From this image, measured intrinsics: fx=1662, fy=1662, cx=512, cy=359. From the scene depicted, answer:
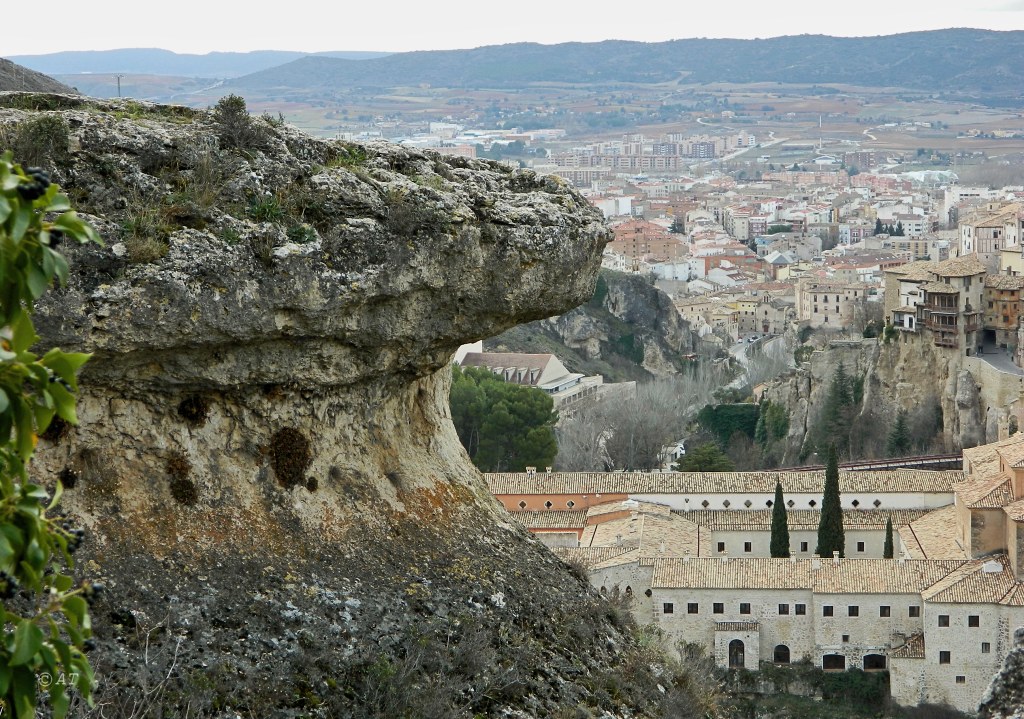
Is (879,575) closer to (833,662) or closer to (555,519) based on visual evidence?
(833,662)

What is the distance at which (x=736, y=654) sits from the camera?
108 feet

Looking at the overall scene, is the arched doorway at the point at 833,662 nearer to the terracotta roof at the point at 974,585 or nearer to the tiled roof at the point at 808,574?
the tiled roof at the point at 808,574

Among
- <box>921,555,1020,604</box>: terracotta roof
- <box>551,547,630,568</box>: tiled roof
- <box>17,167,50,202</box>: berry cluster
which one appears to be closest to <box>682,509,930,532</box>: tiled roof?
<box>551,547,630,568</box>: tiled roof

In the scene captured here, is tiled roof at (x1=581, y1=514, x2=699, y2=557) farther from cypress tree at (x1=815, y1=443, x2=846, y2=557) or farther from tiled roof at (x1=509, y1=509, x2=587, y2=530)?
cypress tree at (x1=815, y1=443, x2=846, y2=557)

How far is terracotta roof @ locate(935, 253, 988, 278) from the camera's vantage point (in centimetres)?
5719

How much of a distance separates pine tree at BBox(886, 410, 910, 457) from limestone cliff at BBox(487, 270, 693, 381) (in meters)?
23.2

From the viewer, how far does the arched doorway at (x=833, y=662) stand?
32719 millimetres

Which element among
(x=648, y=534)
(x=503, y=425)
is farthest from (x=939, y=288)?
(x=648, y=534)

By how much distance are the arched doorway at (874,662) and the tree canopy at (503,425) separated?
13.1m

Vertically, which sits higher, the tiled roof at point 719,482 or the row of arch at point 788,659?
the tiled roof at point 719,482

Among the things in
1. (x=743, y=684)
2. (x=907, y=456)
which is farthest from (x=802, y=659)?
(x=907, y=456)

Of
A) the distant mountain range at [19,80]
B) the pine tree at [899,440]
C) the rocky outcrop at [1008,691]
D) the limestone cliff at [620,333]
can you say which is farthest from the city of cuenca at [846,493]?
the distant mountain range at [19,80]

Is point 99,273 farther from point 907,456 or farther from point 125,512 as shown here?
point 907,456

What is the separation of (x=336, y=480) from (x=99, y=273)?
226cm
